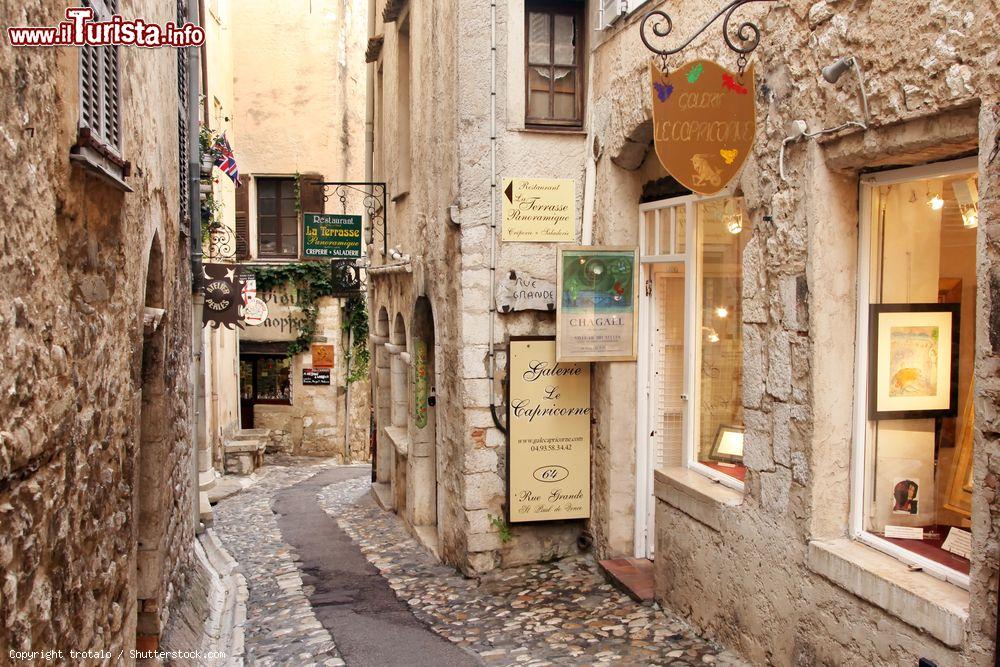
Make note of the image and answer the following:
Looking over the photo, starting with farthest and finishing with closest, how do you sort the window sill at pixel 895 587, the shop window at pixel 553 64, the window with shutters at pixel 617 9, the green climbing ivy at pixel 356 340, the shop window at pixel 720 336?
the green climbing ivy at pixel 356 340 < the shop window at pixel 553 64 < the window with shutters at pixel 617 9 < the shop window at pixel 720 336 < the window sill at pixel 895 587

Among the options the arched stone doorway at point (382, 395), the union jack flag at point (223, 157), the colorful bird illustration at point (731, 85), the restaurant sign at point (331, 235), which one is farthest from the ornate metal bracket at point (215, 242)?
the colorful bird illustration at point (731, 85)

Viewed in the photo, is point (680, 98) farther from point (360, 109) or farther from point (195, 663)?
point (360, 109)

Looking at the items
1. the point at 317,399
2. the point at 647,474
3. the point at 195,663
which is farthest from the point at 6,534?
the point at 317,399

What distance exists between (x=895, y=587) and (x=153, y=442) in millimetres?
4311

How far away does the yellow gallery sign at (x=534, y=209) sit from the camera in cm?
758

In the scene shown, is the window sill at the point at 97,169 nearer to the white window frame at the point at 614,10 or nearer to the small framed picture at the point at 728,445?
the small framed picture at the point at 728,445

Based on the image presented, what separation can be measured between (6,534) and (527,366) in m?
5.35

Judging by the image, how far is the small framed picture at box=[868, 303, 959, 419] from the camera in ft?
13.0

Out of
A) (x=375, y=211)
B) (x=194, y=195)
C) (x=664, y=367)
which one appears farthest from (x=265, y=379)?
(x=664, y=367)

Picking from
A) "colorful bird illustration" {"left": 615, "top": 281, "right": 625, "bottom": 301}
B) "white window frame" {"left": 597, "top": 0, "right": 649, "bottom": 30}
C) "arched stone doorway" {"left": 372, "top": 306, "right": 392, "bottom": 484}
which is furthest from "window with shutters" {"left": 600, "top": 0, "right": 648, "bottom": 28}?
"arched stone doorway" {"left": 372, "top": 306, "right": 392, "bottom": 484}

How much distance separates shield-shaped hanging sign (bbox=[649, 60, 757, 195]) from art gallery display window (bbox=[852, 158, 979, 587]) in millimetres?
746

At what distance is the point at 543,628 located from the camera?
6.20 metres

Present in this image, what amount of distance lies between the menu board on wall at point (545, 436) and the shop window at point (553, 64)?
2076 millimetres

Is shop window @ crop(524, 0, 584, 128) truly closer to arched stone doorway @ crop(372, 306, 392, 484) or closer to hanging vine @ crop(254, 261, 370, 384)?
arched stone doorway @ crop(372, 306, 392, 484)
